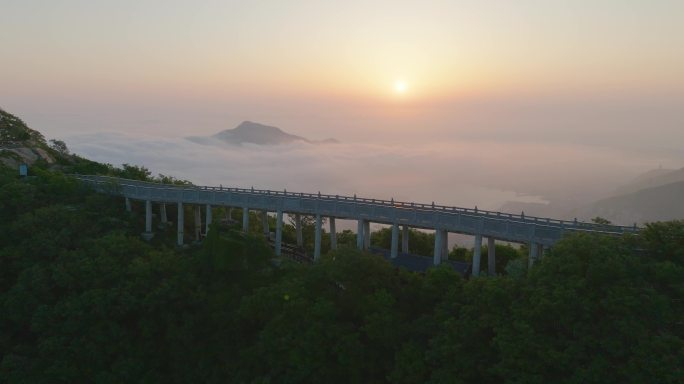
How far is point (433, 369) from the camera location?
23.1 m

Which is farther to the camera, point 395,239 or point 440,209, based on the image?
point 395,239

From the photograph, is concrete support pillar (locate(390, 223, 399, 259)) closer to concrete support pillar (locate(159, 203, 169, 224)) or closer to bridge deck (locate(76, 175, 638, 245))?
bridge deck (locate(76, 175, 638, 245))

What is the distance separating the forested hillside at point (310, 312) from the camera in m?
20.1

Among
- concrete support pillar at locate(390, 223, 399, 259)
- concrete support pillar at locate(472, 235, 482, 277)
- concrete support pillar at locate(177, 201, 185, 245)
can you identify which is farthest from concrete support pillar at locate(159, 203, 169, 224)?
concrete support pillar at locate(472, 235, 482, 277)

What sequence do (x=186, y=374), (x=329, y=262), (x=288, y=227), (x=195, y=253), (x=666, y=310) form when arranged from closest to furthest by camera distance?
1. (x=666, y=310)
2. (x=329, y=262)
3. (x=186, y=374)
4. (x=195, y=253)
5. (x=288, y=227)

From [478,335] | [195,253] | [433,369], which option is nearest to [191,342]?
[195,253]

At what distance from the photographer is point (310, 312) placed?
87.6ft

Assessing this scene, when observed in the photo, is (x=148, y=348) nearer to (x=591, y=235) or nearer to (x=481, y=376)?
(x=481, y=376)

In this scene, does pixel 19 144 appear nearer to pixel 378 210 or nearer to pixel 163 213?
pixel 163 213

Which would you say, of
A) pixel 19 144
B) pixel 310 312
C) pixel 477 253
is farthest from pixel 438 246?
pixel 19 144

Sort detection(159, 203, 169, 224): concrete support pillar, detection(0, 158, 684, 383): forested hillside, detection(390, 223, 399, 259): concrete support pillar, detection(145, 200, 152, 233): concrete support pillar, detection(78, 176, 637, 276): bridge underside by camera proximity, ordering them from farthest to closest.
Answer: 1. detection(159, 203, 169, 224): concrete support pillar
2. detection(145, 200, 152, 233): concrete support pillar
3. detection(390, 223, 399, 259): concrete support pillar
4. detection(78, 176, 637, 276): bridge underside
5. detection(0, 158, 684, 383): forested hillside

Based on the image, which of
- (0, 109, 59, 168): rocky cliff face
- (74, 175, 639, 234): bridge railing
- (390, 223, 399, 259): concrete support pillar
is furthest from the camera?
(0, 109, 59, 168): rocky cliff face

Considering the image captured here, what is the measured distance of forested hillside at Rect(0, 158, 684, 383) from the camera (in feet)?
66.0

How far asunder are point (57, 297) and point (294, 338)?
61.7 ft
